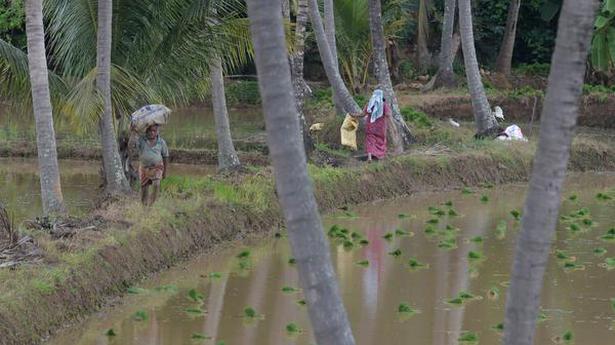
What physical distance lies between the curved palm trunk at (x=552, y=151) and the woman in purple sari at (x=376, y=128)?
11923mm

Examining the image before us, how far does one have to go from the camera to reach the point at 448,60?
2533 centimetres

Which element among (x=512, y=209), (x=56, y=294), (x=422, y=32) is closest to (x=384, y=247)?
(x=512, y=209)

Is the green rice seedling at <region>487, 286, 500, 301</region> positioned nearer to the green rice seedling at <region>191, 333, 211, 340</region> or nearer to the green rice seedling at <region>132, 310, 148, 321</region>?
the green rice seedling at <region>191, 333, 211, 340</region>

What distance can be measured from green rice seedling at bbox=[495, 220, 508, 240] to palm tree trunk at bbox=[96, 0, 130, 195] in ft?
14.2

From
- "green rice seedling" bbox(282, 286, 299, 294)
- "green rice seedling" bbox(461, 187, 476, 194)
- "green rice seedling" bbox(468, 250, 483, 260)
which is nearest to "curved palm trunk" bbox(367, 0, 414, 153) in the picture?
"green rice seedling" bbox(461, 187, 476, 194)

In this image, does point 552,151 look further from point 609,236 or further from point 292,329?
point 609,236

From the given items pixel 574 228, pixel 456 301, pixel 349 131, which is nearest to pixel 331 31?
pixel 349 131

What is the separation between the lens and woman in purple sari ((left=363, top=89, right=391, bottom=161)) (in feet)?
53.1

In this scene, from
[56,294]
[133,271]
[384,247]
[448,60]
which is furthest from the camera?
[448,60]

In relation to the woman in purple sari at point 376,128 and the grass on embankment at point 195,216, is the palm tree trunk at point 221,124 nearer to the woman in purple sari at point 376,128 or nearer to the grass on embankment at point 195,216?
the grass on embankment at point 195,216

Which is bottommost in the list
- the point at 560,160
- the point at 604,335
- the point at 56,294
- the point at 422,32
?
the point at 604,335

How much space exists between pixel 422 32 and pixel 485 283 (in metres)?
17.2

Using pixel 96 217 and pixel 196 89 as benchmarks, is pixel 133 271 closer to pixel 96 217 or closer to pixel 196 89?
pixel 96 217

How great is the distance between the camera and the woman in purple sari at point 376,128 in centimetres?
1617
